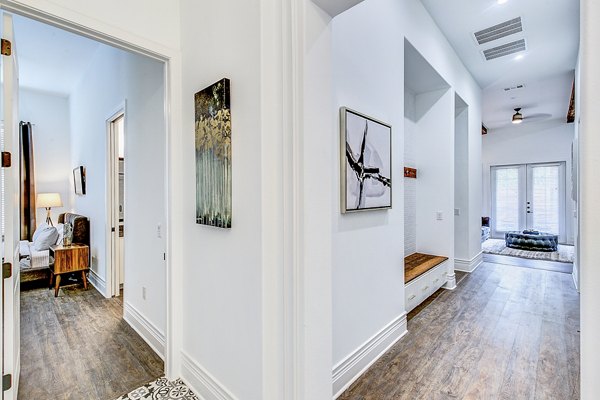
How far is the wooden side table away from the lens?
151 inches

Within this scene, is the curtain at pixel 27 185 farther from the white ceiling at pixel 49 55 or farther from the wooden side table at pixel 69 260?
the wooden side table at pixel 69 260

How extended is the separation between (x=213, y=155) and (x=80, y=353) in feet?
7.03

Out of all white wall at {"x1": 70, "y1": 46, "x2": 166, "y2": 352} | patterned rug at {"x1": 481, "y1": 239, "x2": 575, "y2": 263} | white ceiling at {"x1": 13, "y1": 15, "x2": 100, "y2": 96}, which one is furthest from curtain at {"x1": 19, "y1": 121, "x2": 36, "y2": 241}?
patterned rug at {"x1": 481, "y1": 239, "x2": 575, "y2": 263}

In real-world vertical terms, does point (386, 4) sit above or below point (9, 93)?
above

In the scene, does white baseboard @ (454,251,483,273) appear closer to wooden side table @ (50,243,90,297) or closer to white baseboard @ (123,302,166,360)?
→ white baseboard @ (123,302,166,360)

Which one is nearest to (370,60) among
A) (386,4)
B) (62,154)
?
(386,4)

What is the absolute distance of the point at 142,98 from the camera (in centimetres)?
279

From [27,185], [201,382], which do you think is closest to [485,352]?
[201,382]

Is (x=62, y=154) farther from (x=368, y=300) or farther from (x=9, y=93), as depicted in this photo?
(x=368, y=300)

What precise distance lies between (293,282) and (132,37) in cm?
174

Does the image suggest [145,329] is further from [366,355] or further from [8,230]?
[366,355]

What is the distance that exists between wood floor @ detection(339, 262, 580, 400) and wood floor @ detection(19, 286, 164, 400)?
1.62 metres

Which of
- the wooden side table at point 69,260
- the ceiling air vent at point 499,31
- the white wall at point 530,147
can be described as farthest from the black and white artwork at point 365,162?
the white wall at point 530,147

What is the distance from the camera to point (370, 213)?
230 cm
